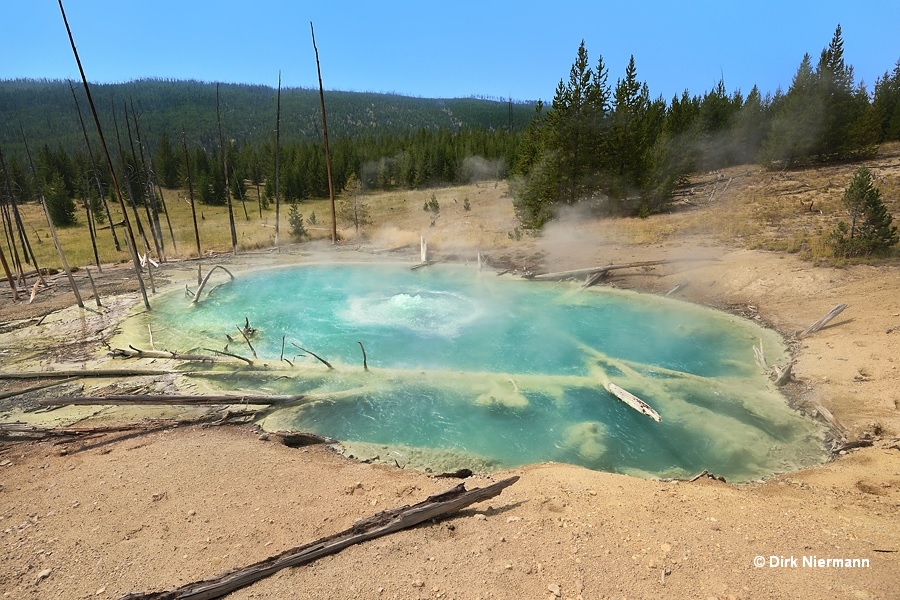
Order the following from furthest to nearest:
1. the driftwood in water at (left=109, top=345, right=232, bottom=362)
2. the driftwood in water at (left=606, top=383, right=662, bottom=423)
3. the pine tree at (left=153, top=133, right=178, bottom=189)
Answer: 1. the pine tree at (left=153, top=133, right=178, bottom=189)
2. the driftwood in water at (left=109, top=345, right=232, bottom=362)
3. the driftwood in water at (left=606, top=383, right=662, bottom=423)

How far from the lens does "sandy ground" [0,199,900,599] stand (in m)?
3.94

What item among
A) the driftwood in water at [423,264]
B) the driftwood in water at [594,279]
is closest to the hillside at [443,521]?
the driftwood in water at [594,279]

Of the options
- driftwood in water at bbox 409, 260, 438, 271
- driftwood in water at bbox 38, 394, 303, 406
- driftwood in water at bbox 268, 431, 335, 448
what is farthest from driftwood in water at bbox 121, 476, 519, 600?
driftwood in water at bbox 409, 260, 438, 271

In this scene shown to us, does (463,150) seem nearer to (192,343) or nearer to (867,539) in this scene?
(192,343)

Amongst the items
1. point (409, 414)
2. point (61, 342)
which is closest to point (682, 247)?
point (409, 414)

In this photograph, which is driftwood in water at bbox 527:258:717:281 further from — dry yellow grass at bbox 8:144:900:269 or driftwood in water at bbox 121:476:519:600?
driftwood in water at bbox 121:476:519:600

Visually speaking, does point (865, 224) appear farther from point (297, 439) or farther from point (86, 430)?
point (86, 430)

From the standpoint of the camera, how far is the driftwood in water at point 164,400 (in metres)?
8.20

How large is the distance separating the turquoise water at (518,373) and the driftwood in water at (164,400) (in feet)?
1.25

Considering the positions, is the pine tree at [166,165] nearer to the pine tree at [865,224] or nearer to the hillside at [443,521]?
the hillside at [443,521]

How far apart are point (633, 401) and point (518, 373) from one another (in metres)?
2.68

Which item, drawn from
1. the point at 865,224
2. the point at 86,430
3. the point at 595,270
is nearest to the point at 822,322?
the point at 865,224

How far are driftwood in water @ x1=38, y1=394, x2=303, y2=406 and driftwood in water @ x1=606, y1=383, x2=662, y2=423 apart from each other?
646cm

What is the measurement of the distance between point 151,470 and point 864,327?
48.8ft
